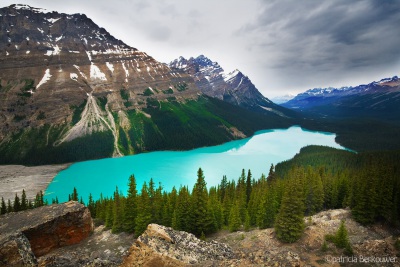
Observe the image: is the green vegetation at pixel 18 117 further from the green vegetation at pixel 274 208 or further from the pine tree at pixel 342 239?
the pine tree at pixel 342 239

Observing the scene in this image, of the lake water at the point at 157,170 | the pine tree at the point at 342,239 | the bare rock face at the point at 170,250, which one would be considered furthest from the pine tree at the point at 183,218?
the lake water at the point at 157,170

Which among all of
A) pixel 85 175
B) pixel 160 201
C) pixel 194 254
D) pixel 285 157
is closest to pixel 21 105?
pixel 85 175

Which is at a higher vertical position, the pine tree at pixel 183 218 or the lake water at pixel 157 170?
the pine tree at pixel 183 218

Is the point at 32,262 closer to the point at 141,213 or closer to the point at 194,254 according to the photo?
the point at 194,254

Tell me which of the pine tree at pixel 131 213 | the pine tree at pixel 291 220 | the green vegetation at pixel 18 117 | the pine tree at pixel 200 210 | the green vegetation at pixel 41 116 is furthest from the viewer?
the green vegetation at pixel 41 116

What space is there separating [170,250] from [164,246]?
0.54m

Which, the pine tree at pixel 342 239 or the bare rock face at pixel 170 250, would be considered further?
the pine tree at pixel 342 239

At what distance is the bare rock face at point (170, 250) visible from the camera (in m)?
17.4

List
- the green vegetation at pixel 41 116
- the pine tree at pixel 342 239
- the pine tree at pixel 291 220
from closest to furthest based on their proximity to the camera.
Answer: the pine tree at pixel 342 239, the pine tree at pixel 291 220, the green vegetation at pixel 41 116

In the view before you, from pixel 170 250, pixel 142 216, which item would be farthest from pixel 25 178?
pixel 170 250

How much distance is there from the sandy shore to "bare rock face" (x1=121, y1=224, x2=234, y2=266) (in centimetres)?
10129

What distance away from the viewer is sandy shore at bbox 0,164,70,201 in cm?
10388

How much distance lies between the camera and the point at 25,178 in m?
125

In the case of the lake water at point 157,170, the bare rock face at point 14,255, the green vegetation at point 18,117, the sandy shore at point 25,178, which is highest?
the green vegetation at point 18,117
